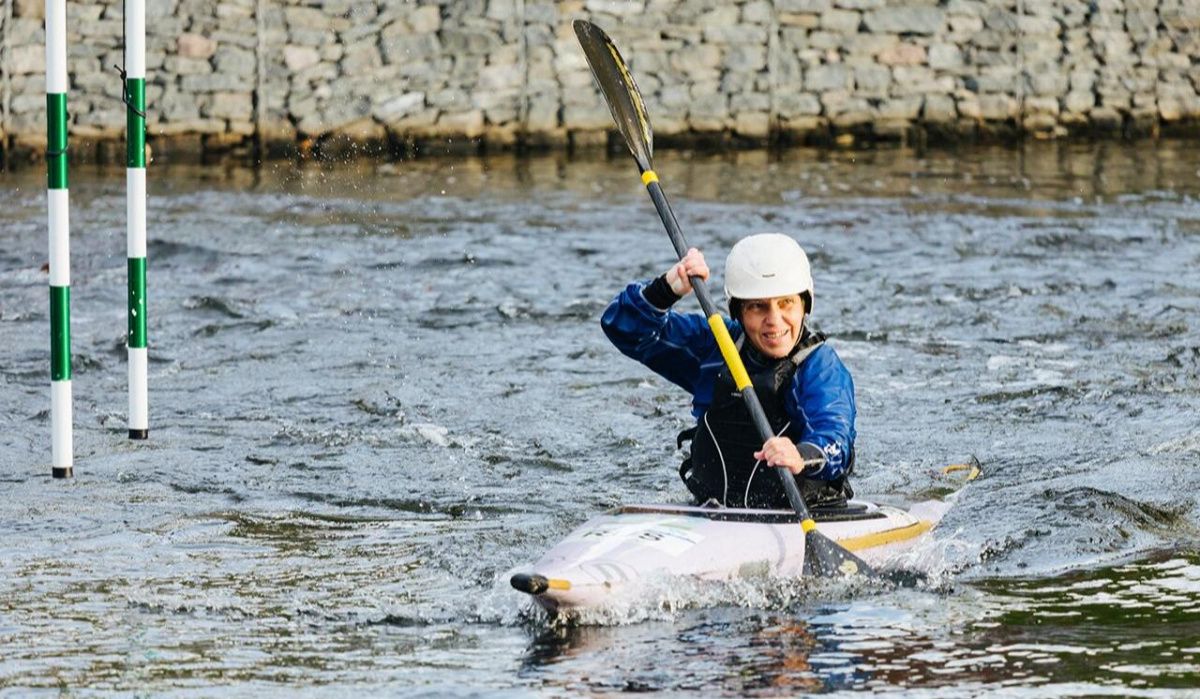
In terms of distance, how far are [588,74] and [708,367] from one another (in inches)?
499

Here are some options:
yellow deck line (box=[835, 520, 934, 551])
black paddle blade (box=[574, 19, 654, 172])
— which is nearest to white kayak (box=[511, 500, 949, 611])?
yellow deck line (box=[835, 520, 934, 551])

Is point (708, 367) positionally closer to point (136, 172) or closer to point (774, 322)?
point (774, 322)

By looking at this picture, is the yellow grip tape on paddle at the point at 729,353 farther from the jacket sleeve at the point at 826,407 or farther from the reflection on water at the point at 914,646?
the reflection on water at the point at 914,646

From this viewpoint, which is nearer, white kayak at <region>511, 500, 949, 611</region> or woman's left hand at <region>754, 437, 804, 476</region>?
white kayak at <region>511, 500, 949, 611</region>

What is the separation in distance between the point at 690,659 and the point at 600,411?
12.7ft

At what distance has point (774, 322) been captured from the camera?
19.7 feet

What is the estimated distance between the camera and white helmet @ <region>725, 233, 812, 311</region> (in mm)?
5902

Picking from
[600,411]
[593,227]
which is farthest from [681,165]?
[600,411]

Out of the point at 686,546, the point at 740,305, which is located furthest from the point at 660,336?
the point at 686,546

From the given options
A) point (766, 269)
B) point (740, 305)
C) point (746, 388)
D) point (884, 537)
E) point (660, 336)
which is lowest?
point (884, 537)

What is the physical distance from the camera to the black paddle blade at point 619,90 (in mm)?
7648

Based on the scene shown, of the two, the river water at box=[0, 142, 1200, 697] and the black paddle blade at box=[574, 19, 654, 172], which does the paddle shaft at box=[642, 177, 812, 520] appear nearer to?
the river water at box=[0, 142, 1200, 697]

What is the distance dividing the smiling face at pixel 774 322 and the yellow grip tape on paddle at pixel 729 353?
9 cm

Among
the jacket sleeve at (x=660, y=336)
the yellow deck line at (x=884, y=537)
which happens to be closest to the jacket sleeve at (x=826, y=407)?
the yellow deck line at (x=884, y=537)
